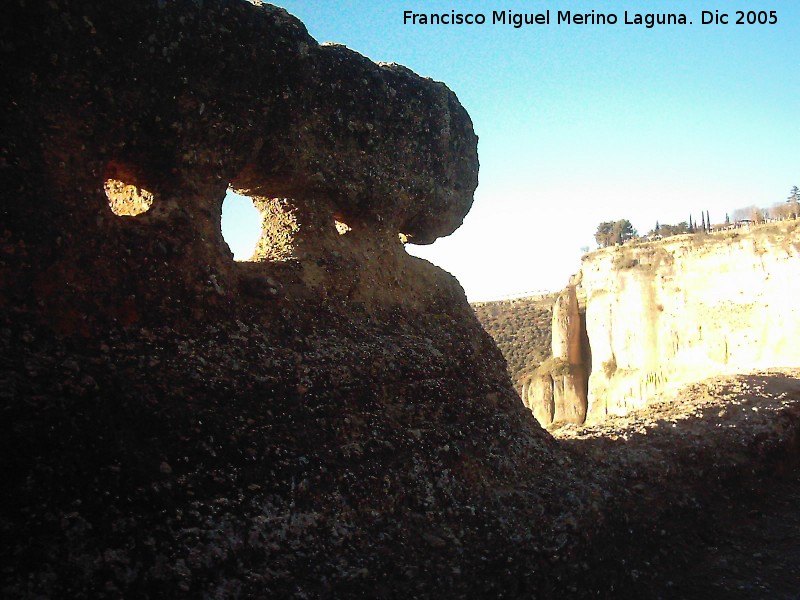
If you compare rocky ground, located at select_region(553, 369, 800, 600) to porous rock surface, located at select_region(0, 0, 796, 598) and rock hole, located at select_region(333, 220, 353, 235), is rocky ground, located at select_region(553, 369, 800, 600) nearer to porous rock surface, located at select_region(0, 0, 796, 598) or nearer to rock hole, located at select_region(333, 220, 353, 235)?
porous rock surface, located at select_region(0, 0, 796, 598)

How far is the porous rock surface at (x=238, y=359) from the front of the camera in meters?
4.05

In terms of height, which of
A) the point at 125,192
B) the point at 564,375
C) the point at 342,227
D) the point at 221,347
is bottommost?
the point at 564,375

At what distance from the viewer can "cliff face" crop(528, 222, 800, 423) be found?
1816 cm

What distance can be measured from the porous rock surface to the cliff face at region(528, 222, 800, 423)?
11929 mm

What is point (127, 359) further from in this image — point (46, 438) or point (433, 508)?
point (433, 508)

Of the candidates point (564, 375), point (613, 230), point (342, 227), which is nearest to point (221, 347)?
point (342, 227)

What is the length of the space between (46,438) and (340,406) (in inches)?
94.2

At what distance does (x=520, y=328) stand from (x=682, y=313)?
17.9 m

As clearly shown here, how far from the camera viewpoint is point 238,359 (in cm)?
521

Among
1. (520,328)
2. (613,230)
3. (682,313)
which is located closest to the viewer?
(682,313)

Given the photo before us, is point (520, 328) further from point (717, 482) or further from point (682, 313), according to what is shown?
point (717, 482)

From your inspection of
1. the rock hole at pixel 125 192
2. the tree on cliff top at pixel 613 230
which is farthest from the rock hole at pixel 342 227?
the tree on cliff top at pixel 613 230

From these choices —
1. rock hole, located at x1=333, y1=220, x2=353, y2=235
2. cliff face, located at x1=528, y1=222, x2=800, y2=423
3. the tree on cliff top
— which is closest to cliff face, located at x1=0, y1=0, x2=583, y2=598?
rock hole, located at x1=333, y1=220, x2=353, y2=235

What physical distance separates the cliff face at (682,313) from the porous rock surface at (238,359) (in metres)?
11.9
